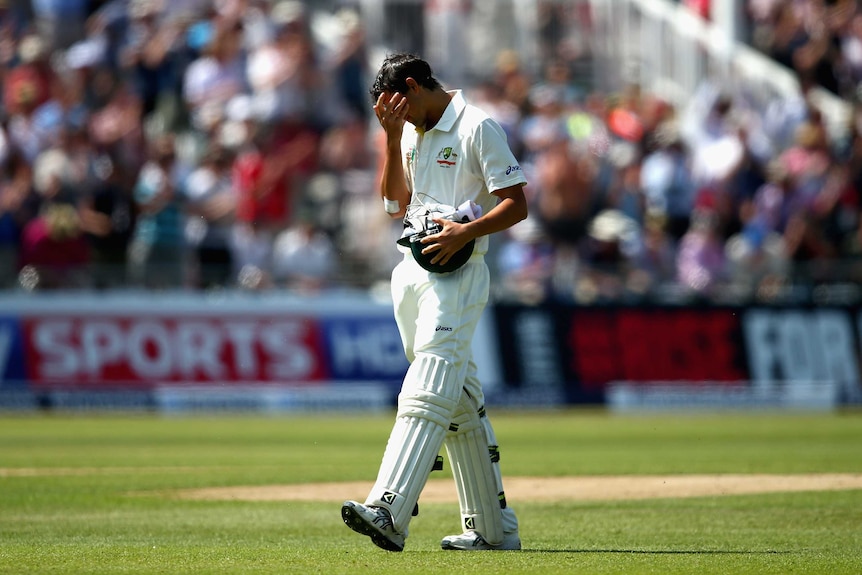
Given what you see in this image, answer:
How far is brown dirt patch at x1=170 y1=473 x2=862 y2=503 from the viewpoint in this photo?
10.5 m

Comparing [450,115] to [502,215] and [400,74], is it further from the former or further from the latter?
[502,215]

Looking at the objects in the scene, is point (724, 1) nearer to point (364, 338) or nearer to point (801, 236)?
point (801, 236)

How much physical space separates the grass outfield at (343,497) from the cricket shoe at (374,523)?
104mm

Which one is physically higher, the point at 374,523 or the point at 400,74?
the point at 400,74

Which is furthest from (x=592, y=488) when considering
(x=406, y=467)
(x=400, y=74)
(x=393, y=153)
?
(x=400, y=74)

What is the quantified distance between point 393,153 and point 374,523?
5.91ft

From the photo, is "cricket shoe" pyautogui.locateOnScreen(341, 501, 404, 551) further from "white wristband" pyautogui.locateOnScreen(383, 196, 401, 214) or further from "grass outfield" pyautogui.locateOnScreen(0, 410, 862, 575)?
"white wristband" pyautogui.locateOnScreen(383, 196, 401, 214)

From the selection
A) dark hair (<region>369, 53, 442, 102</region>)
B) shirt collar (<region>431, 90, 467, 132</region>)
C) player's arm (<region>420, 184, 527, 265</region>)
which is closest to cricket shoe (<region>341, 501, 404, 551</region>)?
player's arm (<region>420, 184, 527, 265</region>)

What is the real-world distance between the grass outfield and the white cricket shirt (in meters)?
1.73

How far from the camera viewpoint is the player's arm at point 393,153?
6.91 m

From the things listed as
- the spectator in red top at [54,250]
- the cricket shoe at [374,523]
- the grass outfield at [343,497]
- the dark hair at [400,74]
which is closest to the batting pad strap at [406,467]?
the cricket shoe at [374,523]

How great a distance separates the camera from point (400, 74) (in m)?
6.96

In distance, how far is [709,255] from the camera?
20484 millimetres

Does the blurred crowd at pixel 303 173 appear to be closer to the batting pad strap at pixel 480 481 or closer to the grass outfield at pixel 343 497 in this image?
the grass outfield at pixel 343 497
